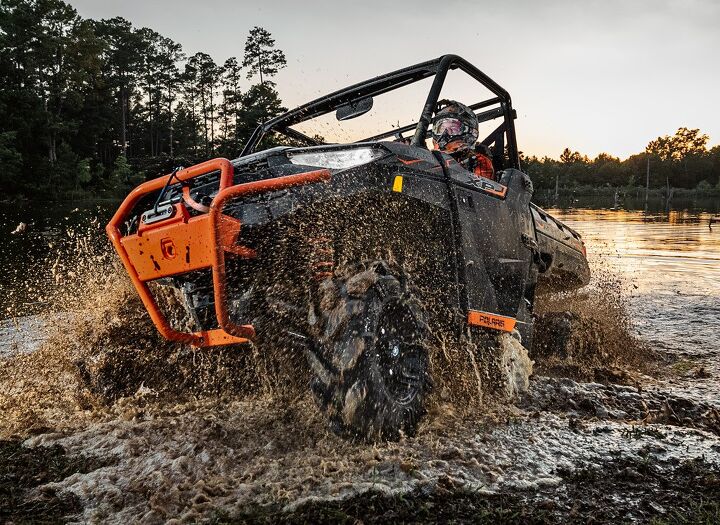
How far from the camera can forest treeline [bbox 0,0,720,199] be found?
44312 millimetres

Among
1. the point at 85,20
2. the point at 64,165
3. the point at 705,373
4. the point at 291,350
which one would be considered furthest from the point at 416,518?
the point at 85,20

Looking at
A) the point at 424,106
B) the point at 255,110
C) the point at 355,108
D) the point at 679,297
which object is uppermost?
the point at 255,110

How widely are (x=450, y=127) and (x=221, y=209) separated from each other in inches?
85.4

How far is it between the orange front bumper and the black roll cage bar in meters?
1.28

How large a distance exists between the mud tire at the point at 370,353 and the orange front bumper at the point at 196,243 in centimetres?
42

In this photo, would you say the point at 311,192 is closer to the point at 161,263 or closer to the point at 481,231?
the point at 161,263

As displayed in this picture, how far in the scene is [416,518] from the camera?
2.45 metres

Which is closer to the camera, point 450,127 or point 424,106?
point 424,106

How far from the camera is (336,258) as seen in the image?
323 cm

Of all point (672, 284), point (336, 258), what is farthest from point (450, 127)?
point (672, 284)

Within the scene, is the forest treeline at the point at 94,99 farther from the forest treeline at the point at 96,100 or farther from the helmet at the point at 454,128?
the helmet at the point at 454,128

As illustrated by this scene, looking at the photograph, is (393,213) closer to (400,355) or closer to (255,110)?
(400,355)

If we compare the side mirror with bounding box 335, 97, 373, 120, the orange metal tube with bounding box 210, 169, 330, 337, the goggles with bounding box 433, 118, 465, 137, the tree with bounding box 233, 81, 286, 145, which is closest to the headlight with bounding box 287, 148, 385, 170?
the orange metal tube with bounding box 210, 169, 330, 337

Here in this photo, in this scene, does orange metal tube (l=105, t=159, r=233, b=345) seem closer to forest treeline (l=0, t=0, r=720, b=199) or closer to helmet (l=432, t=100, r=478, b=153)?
helmet (l=432, t=100, r=478, b=153)
